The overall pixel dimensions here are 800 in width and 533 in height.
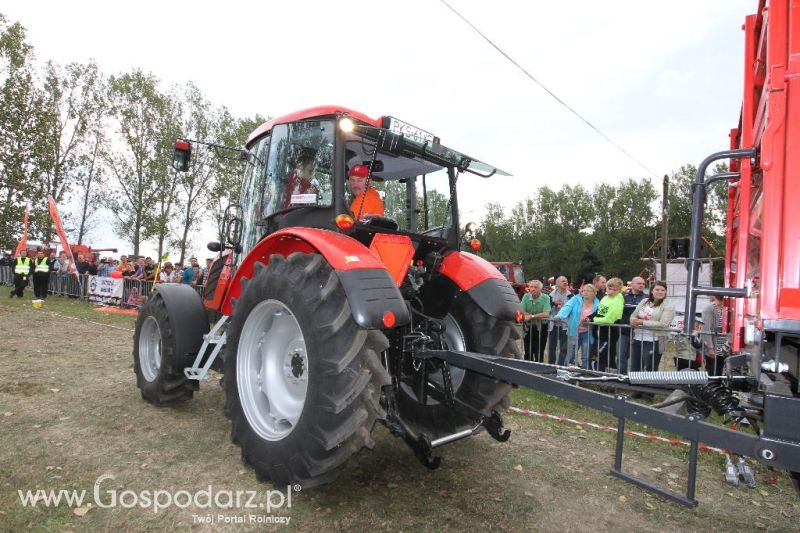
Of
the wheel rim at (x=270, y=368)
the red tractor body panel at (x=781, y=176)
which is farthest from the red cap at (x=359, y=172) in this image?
the red tractor body panel at (x=781, y=176)

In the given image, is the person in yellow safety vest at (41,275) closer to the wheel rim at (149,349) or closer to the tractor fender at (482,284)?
the wheel rim at (149,349)

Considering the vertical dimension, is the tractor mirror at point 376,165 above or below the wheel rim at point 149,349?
above

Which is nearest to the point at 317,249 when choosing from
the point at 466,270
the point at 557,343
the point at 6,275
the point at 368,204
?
the point at 368,204

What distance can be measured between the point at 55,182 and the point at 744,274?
107 ft

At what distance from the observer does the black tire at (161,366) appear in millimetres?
4301

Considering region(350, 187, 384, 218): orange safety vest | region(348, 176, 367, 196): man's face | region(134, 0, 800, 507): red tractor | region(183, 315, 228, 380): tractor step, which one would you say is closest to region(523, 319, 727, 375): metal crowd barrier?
region(134, 0, 800, 507): red tractor

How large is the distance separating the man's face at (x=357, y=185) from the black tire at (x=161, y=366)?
209 centimetres

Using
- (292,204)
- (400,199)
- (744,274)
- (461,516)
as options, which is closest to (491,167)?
(400,199)

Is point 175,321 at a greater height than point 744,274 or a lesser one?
lesser

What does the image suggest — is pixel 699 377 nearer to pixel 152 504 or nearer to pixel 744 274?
pixel 744 274

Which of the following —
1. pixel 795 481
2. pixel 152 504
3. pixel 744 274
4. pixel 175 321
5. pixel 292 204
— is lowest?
pixel 152 504

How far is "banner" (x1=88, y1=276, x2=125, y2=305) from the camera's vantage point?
47.3 ft

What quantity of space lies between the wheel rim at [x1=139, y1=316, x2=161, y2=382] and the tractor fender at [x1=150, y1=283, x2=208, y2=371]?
40cm

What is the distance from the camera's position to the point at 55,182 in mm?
27047
